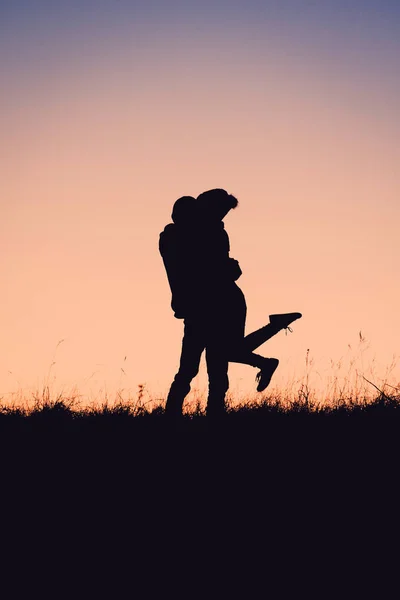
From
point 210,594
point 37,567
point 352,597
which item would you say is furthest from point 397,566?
point 37,567

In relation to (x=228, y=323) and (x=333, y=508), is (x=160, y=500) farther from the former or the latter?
(x=228, y=323)

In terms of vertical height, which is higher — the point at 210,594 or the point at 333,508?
the point at 333,508

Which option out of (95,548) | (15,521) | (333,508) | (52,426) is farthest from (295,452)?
(52,426)

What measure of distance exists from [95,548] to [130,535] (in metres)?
0.21

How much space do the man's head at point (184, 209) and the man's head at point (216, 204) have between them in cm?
A: 8

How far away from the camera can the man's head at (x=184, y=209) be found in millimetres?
5422

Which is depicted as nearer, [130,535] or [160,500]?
[130,535]

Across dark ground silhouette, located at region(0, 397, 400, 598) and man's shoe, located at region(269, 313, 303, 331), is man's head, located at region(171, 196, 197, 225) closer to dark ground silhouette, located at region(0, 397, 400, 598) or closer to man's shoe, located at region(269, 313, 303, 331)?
man's shoe, located at region(269, 313, 303, 331)

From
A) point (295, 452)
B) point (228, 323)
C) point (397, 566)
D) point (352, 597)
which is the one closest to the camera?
point (352, 597)

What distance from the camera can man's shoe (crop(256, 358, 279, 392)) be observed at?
18.6 ft

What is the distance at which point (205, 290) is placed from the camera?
542cm

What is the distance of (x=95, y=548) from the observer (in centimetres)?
326

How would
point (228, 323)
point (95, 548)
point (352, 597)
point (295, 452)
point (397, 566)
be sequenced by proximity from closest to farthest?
point (352, 597) → point (397, 566) → point (95, 548) → point (295, 452) → point (228, 323)

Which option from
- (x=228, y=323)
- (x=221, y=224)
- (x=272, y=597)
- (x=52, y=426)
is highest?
(x=221, y=224)
